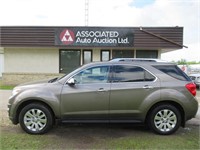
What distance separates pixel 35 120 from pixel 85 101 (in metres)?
1.27

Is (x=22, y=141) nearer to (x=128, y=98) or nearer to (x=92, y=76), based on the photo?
(x=92, y=76)

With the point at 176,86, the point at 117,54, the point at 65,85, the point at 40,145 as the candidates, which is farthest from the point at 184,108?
the point at 117,54

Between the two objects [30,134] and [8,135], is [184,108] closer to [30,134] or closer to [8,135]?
[30,134]

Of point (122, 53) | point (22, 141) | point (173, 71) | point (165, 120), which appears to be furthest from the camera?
point (122, 53)

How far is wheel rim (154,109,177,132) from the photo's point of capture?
5.41m

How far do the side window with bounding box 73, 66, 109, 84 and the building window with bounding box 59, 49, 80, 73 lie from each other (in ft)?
33.2

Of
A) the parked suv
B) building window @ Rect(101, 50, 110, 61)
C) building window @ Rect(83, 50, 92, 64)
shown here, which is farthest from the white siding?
the parked suv

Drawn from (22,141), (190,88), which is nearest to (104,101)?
(22,141)

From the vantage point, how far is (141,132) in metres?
5.59

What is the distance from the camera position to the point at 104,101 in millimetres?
5312

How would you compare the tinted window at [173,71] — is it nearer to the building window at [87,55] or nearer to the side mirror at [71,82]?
the side mirror at [71,82]

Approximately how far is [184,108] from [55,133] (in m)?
3.17

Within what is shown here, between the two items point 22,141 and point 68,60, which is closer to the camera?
point 22,141

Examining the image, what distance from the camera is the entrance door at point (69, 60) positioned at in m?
15.5
